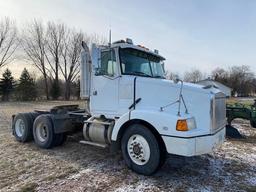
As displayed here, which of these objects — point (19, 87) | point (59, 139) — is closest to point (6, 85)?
point (19, 87)

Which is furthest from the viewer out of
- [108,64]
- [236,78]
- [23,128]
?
[236,78]

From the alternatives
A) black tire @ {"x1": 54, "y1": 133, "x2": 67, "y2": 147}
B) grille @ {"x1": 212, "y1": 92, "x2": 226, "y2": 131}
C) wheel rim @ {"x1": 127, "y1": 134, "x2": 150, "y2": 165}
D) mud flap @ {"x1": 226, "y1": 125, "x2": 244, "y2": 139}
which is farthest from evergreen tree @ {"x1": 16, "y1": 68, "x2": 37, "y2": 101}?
grille @ {"x1": 212, "y1": 92, "x2": 226, "y2": 131}

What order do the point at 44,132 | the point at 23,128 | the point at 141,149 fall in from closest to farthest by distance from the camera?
the point at 141,149 < the point at 44,132 < the point at 23,128

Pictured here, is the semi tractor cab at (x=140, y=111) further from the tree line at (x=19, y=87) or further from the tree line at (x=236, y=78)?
the tree line at (x=236, y=78)

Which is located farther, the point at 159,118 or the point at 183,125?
the point at 159,118

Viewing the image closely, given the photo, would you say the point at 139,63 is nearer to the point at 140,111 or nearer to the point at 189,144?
the point at 140,111

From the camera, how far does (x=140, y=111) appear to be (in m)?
4.99

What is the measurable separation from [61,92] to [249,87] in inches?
2658

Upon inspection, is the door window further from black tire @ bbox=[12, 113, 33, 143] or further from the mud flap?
the mud flap

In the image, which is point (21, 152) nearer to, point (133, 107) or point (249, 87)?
point (133, 107)

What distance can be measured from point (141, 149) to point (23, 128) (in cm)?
476

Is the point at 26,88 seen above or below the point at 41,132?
above

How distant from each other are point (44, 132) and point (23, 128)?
3.47ft

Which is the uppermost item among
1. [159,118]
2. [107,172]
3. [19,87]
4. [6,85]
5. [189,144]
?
[6,85]
